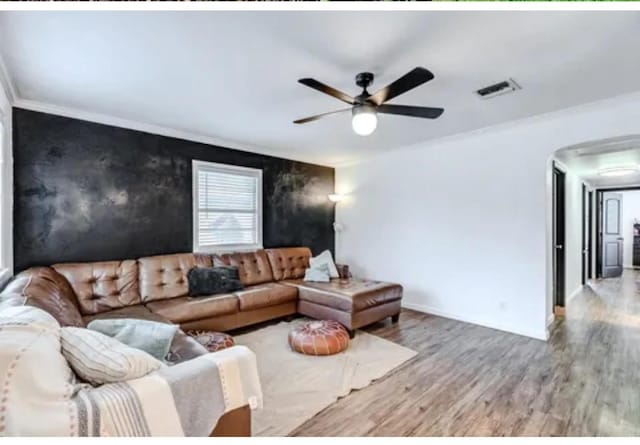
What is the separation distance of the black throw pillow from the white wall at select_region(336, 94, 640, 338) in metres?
2.48

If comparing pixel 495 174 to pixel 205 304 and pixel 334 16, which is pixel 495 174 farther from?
pixel 205 304

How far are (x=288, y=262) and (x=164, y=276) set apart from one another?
1767mm

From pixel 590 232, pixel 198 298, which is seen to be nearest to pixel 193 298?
pixel 198 298

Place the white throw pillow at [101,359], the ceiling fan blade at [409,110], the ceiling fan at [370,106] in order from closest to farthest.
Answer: the white throw pillow at [101,359] → the ceiling fan at [370,106] → the ceiling fan blade at [409,110]

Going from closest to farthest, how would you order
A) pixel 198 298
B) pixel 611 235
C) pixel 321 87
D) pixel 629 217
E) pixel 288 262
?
pixel 321 87 → pixel 198 298 → pixel 288 262 → pixel 611 235 → pixel 629 217

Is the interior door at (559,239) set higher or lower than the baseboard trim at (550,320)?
higher

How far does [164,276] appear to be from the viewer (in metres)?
3.61

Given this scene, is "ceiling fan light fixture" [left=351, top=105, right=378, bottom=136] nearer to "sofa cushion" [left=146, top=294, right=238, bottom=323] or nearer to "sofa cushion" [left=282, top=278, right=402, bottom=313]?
Result: "sofa cushion" [left=282, top=278, right=402, bottom=313]

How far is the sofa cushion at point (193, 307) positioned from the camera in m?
3.11

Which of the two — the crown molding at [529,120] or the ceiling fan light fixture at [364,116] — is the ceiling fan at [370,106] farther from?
the crown molding at [529,120]

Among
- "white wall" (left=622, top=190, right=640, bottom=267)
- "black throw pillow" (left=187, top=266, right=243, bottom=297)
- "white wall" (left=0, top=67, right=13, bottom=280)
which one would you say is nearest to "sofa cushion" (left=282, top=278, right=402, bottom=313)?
"black throw pillow" (left=187, top=266, right=243, bottom=297)

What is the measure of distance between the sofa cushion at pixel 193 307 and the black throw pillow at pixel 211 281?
0.12 metres

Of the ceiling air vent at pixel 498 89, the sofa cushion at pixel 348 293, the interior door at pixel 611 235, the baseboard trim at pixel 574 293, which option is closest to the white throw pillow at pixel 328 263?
the sofa cushion at pixel 348 293

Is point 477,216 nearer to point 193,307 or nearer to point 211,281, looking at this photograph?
point 211,281
